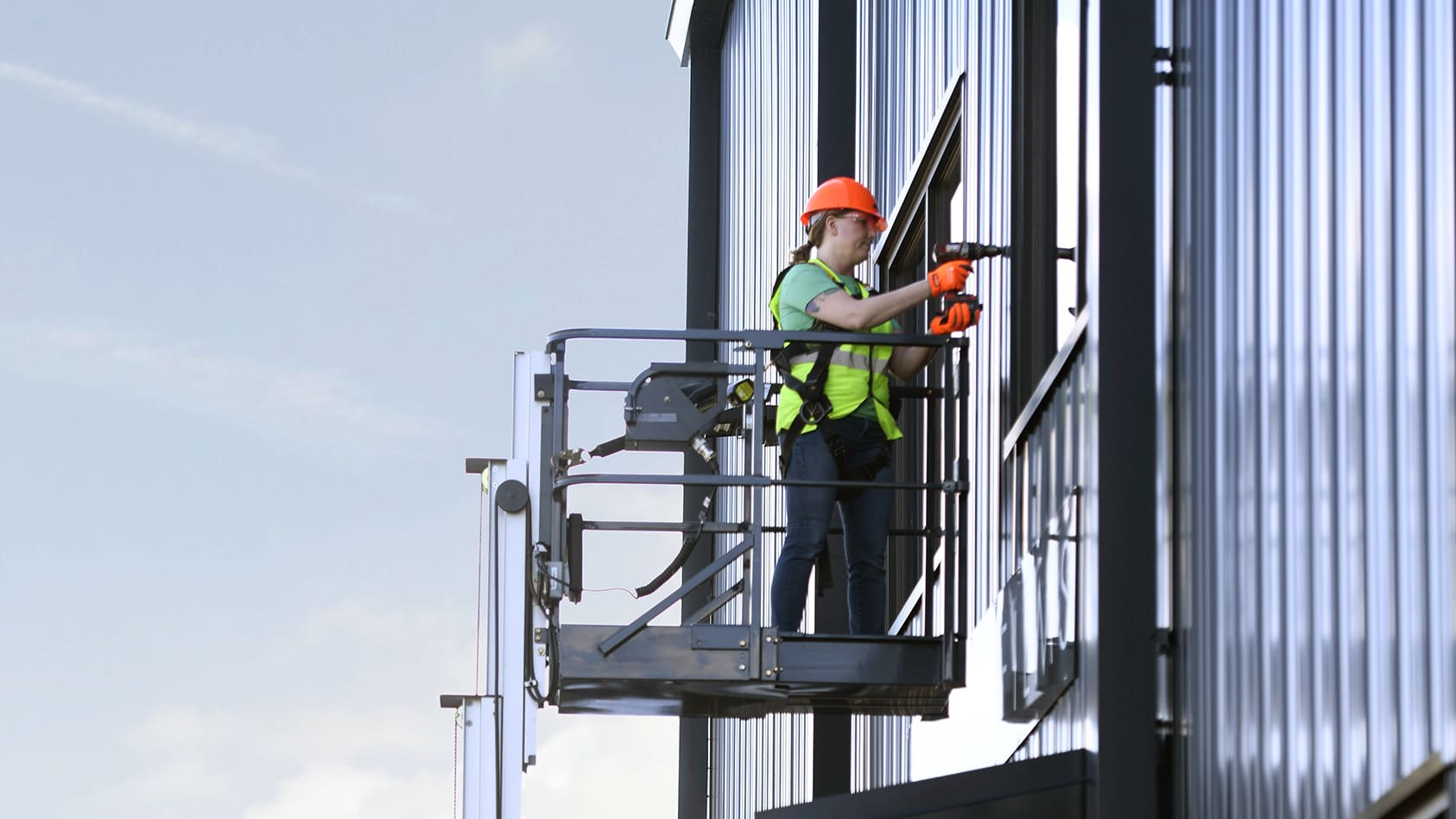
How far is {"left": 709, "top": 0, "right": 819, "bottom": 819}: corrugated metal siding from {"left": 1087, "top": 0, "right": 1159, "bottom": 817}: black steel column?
311 inches

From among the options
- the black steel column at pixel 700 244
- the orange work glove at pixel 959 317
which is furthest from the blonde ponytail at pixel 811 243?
the black steel column at pixel 700 244

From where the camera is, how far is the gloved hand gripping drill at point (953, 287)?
31.3 feet

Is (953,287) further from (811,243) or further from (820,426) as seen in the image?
(811,243)

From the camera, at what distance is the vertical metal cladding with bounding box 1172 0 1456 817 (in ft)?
17.0

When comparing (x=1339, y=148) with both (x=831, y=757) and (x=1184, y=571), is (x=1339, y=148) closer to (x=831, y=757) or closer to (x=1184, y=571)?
(x=1184, y=571)

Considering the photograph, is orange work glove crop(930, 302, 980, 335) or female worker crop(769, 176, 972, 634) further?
female worker crop(769, 176, 972, 634)

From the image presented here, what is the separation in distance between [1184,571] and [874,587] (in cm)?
348

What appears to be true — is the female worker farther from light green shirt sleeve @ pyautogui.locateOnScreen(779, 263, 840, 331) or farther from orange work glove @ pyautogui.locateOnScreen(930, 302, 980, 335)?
orange work glove @ pyautogui.locateOnScreen(930, 302, 980, 335)

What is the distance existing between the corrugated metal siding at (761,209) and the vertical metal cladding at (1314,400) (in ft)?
28.3

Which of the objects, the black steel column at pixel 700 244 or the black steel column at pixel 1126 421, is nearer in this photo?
the black steel column at pixel 1126 421

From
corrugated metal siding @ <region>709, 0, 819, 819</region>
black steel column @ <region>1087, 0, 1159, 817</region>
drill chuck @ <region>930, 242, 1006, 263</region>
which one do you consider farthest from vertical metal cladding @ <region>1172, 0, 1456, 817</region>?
corrugated metal siding @ <region>709, 0, 819, 819</region>

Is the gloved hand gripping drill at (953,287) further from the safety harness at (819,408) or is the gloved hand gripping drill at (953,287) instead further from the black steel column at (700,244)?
the black steel column at (700,244)

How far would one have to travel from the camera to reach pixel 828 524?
10.0m

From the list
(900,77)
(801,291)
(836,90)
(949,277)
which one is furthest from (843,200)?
(836,90)
